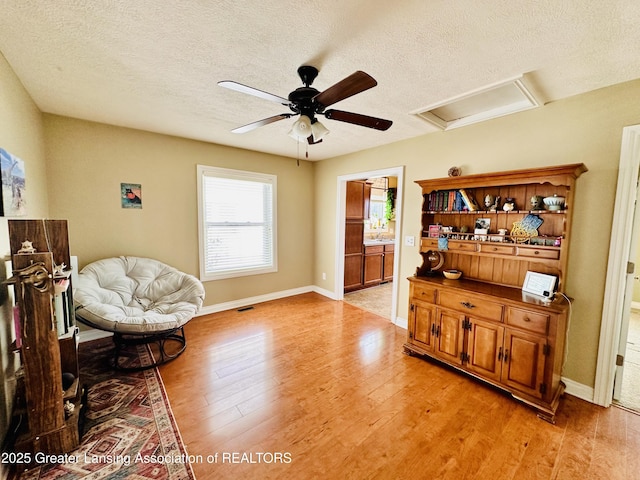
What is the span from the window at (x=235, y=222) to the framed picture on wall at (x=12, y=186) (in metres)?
1.82

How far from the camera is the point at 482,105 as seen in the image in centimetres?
251

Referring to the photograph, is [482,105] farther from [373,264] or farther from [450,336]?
[373,264]

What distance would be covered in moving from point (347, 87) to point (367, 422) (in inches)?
87.3

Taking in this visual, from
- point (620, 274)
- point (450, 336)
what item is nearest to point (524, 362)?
point (450, 336)

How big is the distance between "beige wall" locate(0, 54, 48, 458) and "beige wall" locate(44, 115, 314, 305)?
27 centimetres

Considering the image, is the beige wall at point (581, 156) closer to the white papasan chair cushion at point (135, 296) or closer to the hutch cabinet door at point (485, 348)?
the hutch cabinet door at point (485, 348)

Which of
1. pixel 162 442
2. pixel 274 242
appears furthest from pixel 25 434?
pixel 274 242

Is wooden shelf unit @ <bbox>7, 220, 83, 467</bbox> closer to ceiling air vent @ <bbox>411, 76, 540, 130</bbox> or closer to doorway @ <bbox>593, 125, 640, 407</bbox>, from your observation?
ceiling air vent @ <bbox>411, 76, 540, 130</bbox>

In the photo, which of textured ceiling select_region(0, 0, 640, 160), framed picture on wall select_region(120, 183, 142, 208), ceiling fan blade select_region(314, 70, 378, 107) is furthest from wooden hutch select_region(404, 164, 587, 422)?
framed picture on wall select_region(120, 183, 142, 208)

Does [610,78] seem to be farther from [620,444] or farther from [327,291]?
[327,291]

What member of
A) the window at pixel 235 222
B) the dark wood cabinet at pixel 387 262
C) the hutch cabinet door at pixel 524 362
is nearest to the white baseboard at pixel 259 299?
the window at pixel 235 222

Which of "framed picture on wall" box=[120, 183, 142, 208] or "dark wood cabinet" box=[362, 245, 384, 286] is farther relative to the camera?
"dark wood cabinet" box=[362, 245, 384, 286]

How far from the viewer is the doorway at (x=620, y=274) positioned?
1.92 metres

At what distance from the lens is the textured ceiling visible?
1.33 m
